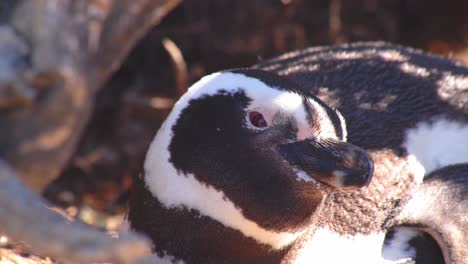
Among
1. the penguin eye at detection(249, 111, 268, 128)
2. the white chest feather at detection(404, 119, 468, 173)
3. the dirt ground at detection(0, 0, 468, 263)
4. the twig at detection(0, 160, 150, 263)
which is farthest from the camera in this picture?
the dirt ground at detection(0, 0, 468, 263)

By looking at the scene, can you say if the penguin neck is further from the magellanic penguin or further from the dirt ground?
the dirt ground

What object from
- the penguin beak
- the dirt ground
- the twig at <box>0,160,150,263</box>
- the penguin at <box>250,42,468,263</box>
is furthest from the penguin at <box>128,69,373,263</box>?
the dirt ground

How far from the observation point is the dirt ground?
4.34m

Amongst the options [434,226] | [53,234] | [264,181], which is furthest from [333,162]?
[53,234]

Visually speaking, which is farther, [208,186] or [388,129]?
[388,129]

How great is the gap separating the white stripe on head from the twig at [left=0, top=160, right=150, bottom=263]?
1.56ft

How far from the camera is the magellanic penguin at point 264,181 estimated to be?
2143 millimetres

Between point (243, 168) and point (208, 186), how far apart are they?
0.09m

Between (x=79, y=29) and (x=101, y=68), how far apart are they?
258 mm

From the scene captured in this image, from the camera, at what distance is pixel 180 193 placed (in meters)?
2.19

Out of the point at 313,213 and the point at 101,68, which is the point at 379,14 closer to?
the point at 101,68

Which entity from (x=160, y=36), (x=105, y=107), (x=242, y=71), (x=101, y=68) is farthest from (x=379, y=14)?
(x=242, y=71)

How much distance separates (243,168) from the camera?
2.15 metres

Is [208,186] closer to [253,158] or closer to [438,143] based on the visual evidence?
[253,158]
